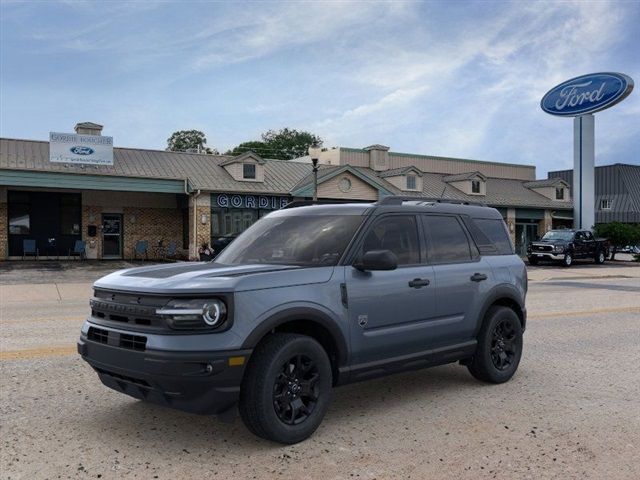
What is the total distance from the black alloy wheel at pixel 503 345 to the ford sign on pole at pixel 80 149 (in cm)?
A: 2523

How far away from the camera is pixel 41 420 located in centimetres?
495

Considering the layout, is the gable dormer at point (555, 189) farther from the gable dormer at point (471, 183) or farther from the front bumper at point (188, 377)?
the front bumper at point (188, 377)

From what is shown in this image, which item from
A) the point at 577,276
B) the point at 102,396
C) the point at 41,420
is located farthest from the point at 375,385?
the point at 577,276

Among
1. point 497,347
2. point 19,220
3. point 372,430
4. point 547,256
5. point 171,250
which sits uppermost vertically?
point 19,220

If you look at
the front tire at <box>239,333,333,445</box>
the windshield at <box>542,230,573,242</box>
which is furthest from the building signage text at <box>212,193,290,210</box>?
the front tire at <box>239,333,333,445</box>

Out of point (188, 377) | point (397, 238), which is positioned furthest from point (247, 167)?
point (188, 377)

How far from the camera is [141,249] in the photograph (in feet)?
99.5

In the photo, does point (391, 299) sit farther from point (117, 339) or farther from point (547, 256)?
point (547, 256)

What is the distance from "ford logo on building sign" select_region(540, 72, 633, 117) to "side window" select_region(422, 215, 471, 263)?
34.2 meters

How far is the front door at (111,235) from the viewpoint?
30.5m

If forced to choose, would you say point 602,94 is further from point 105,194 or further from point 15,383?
point 15,383

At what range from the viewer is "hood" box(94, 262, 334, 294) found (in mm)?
4219

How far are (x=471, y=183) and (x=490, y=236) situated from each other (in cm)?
3494

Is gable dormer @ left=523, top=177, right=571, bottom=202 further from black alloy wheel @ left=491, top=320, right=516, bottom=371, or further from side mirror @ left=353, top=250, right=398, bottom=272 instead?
side mirror @ left=353, top=250, right=398, bottom=272
